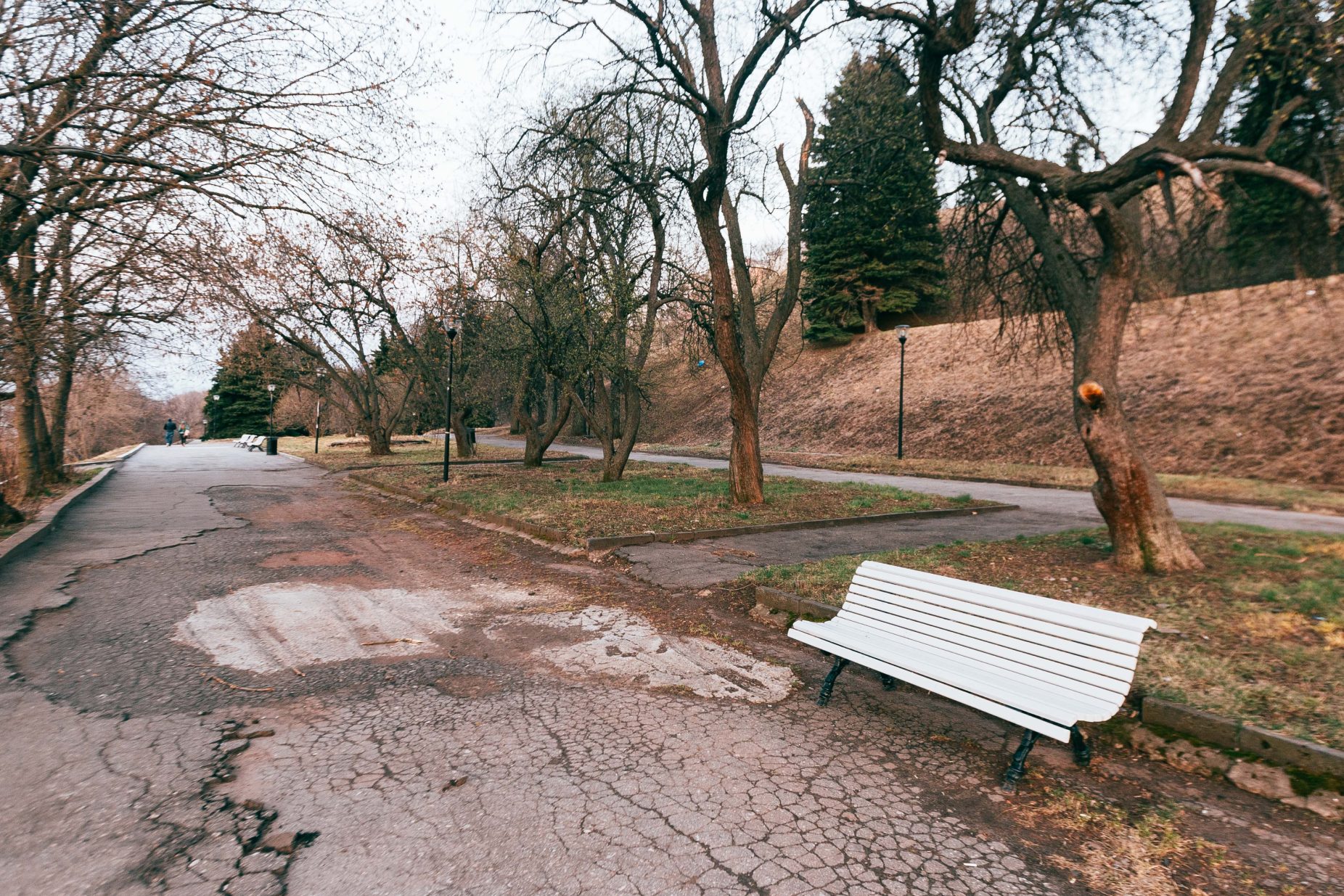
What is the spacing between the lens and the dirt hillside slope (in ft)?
58.7

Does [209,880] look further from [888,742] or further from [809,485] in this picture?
[809,485]

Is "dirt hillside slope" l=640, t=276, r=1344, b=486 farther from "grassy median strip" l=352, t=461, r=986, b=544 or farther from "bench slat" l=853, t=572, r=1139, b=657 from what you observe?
"bench slat" l=853, t=572, r=1139, b=657

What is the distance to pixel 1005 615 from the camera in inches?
161

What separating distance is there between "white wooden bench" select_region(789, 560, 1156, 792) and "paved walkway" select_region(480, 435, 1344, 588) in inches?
111

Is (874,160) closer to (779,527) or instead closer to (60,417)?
(779,527)

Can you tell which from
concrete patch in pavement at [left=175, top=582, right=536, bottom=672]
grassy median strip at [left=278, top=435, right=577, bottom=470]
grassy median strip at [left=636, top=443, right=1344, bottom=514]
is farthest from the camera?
grassy median strip at [left=278, top=435, right=577, bottom=470]

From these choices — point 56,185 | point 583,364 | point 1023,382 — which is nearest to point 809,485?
point 583,364

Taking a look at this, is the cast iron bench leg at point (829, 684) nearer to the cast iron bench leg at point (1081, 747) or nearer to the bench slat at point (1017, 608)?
the bench slat at point (1017, 608)

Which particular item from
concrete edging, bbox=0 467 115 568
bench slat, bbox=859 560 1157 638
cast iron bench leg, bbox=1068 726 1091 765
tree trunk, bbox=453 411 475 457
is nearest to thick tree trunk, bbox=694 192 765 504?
bench slat, bbox=859 560 1157 638

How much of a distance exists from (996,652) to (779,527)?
659 centimetres

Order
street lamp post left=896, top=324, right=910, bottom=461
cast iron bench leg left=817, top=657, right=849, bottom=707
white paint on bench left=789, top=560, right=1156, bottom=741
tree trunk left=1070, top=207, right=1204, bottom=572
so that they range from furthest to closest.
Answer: street lamp post left=896, top=324, right=910, bottom=461 < tree trunk left=1070, top=207, right=1204, bottom=572 < cast iron bench leg left=817, top=657, right=849, bottom=707 < white paint on bench left=789, top=560, right=1156, bottom=741

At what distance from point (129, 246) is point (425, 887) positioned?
11.6 metres

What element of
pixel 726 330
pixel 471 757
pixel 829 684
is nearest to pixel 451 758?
pixel 471 757

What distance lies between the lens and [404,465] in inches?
888
